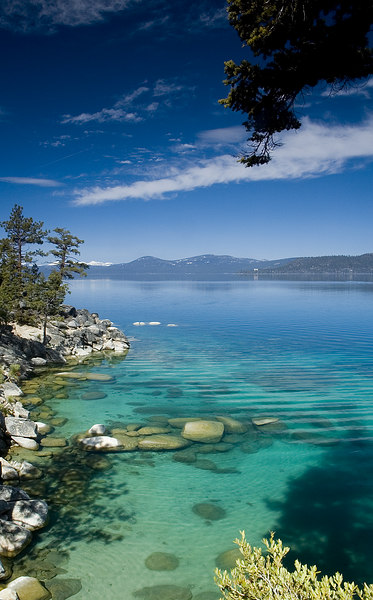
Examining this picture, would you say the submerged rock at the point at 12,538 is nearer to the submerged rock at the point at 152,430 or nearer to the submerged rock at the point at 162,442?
the submerged rock at the point at 162,442

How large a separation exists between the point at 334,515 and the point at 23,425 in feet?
48.8

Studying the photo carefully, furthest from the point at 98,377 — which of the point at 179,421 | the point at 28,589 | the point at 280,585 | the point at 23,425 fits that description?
the point at 280,585

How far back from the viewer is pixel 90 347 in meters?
43.0

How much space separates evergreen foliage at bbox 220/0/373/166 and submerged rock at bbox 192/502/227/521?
43.9ft

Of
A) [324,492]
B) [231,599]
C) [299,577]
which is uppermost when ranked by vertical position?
[299,577]

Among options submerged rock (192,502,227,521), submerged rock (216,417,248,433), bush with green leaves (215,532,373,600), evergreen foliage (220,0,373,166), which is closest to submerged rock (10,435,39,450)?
submerged rock (192,502,227,521)

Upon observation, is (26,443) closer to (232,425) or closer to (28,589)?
(28,589)

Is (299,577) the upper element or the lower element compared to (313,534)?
upper

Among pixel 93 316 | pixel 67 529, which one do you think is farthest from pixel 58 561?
pixel 93 316

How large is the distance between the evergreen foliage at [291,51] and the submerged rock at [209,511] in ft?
43.9

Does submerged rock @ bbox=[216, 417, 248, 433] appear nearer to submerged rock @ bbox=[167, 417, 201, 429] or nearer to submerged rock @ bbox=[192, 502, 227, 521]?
submerged rock @ bbox=[167, 417, 201, 429]

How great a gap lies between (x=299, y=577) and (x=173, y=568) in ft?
21.8

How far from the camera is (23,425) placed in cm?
1783

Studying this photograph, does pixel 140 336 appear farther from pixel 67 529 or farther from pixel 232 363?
pixel 67 529
